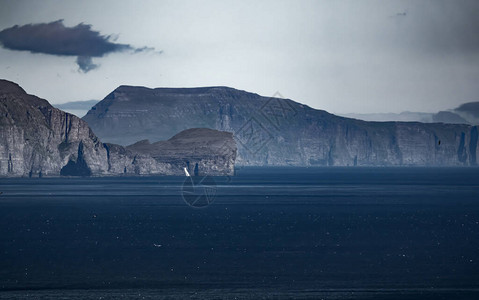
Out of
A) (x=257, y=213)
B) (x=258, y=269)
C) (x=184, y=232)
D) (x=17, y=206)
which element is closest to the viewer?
(x=258, y=269)

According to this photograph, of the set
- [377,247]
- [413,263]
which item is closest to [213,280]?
[413,263]

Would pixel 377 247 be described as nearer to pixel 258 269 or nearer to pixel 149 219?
pixel 258 269

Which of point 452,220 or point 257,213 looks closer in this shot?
point 452,220

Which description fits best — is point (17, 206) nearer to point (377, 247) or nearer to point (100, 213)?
point (100, 213)

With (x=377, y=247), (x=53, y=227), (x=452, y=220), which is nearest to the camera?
(x=377, y=247)

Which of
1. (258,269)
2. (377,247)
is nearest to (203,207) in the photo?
(377,247)

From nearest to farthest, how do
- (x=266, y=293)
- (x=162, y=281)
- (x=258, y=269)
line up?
(x=266, y=293), (x=162, y=281), (x=258, y=269)
